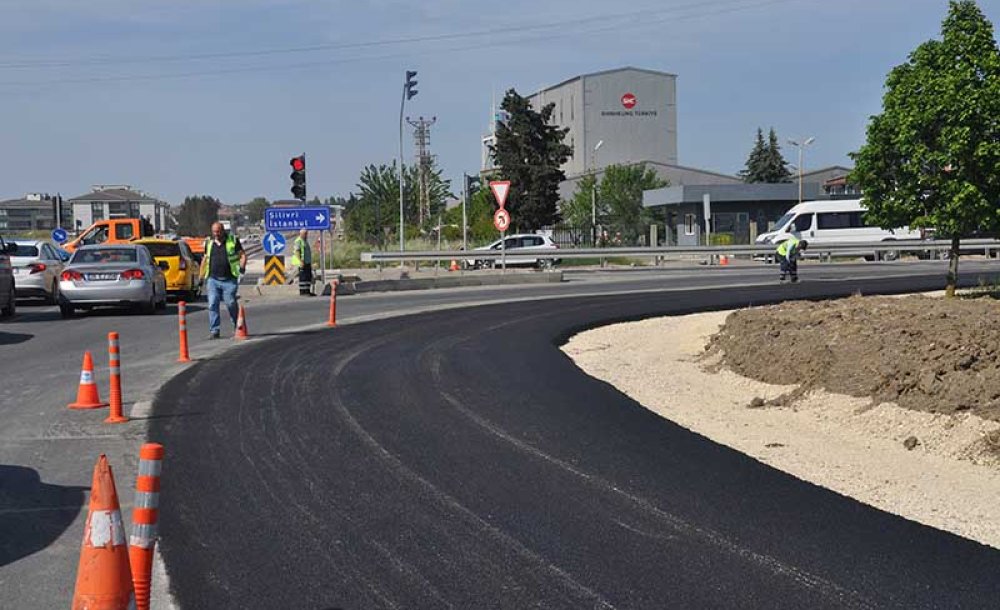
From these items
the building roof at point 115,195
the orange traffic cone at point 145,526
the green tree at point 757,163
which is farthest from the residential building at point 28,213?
the orange traffic cone at point 145,526

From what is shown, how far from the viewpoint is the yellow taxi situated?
29.2 m

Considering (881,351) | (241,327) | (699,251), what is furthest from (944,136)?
(699,251)

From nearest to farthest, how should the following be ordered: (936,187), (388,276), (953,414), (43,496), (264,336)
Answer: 1. (43,496)
2. (953,414)
3. (264,336)
4. (936,187)
5. (388,276)

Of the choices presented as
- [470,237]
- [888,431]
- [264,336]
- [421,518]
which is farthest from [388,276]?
[421,518]

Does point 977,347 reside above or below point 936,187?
below

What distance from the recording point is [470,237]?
69.4m

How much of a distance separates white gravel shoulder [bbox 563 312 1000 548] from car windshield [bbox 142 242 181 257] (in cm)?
1665

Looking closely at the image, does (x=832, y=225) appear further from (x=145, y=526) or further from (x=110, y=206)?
(x=110, y=206)

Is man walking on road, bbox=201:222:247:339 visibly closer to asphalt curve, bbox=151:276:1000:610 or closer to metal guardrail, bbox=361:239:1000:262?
asphalt curve, bbox=151:276:1000:610

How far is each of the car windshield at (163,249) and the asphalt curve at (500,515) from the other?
57.5ft

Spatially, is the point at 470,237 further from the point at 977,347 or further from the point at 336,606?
the point at 336,606

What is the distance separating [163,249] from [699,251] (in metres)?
24.5

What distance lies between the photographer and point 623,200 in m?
80.0

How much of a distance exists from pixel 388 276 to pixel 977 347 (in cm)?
3160
